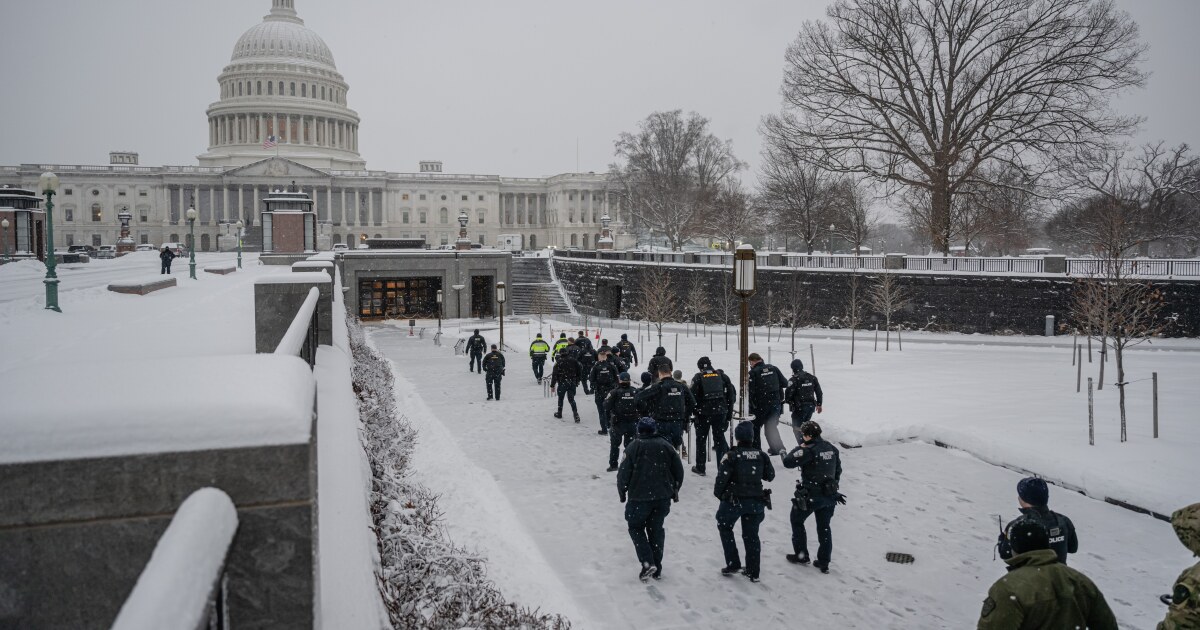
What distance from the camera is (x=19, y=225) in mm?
40750

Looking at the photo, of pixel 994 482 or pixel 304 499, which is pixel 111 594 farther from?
pixel 994 482

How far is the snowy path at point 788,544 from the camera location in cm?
779

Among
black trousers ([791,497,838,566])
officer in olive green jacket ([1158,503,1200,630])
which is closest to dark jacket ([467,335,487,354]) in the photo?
black trousers ([791,497,838,566])

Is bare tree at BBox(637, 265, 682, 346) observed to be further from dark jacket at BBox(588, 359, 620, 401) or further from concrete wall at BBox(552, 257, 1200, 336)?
dark jacket at BBox(588, 359, 620, 401)

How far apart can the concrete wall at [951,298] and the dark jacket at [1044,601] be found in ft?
98.0

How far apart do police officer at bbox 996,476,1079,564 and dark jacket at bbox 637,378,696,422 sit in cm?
623

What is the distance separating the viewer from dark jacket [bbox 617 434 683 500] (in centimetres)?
830

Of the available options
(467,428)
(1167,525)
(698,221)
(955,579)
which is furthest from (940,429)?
(698,221)

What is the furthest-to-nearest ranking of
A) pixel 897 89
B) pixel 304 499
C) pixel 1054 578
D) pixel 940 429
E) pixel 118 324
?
1. pixel 897 89
2. pixel 940 429
3. pixel 118 324
4. pixel 1054 578
5. pixel 304 499

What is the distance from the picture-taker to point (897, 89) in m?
37.0

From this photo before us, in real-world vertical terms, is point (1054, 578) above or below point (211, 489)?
below

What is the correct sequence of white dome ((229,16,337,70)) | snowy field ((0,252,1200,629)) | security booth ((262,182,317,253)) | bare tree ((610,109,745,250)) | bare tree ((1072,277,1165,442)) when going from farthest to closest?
white dome ((229,16,337,70)) → bare tree ((610,109,745,250)) → security booth ((262,182,317,253)) → bare tree ((1072,277,1165,442)) → snowy field ((0,252,1200,629))

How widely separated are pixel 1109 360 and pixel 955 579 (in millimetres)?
18061

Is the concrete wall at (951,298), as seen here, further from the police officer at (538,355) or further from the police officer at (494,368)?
the police officer at (494,368)
